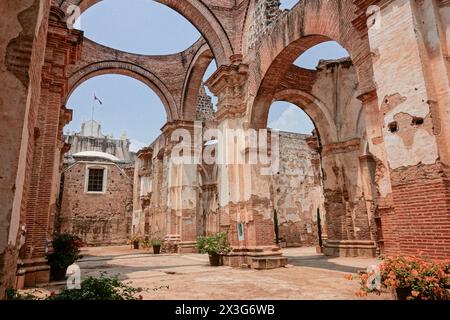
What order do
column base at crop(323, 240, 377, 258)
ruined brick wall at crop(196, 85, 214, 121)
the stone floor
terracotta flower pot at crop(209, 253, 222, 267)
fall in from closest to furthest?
the stone floor < terracotta flower pot at crop(209, 253, 222, 267) < column base at crop(323, 240, 377, 258) < ruined brick wall at crop(196, 85, 214, 121)

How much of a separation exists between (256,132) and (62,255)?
19.8ft

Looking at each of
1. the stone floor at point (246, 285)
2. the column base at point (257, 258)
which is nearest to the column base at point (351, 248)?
the column base at point (257, 258)

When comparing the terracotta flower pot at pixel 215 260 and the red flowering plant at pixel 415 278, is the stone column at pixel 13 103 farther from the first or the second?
the terracotta flower pot at pixel 215 260

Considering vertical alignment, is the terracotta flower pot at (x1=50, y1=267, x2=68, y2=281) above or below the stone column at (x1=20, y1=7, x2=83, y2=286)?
below

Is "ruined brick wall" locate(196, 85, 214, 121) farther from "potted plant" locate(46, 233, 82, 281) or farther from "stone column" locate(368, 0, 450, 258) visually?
"stone column" locate(368, 0, 450, 258)

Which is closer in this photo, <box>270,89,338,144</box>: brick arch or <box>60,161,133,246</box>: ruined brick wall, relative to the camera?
<box>270,89,338,144</box>: brick arch

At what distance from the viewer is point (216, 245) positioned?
8820mm

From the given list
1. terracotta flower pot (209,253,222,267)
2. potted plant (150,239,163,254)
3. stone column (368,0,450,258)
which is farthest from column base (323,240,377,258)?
potted plant (150,239,163,254)

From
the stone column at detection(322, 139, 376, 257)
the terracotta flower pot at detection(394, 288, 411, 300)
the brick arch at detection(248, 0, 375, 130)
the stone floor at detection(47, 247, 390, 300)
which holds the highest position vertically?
the brick arch at detection(248, 0, 375, 130)

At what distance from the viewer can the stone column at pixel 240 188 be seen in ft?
27.7

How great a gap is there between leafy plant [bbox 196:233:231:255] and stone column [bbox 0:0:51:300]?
604cm

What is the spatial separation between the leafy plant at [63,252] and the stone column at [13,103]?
13.0 feet

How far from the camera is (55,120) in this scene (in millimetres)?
6992

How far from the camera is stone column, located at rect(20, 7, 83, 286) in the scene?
6.16 metres
